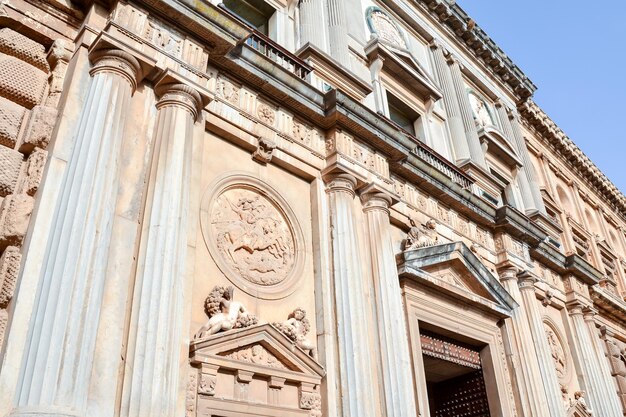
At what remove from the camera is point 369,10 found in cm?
1434

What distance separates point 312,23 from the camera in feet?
37.1

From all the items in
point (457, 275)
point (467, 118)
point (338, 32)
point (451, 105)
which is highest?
point (451, 105)

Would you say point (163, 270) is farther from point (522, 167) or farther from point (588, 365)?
point (522, 167)

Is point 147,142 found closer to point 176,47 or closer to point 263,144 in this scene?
point 176,47

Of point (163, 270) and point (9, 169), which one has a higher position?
point (9, 169)

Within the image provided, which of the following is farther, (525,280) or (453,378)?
(525,280)

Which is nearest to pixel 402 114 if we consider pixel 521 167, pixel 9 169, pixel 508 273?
pixel 508 273

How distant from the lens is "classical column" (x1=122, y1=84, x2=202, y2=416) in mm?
4926

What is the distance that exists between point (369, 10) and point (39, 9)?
9.79 metres

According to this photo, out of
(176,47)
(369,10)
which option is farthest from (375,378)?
(369,10)

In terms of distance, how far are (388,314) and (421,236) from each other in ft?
7.78

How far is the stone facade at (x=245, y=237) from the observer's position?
4953mm

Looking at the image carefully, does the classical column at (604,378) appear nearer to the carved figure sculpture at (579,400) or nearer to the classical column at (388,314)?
the carved figure sculpture at (579,400)

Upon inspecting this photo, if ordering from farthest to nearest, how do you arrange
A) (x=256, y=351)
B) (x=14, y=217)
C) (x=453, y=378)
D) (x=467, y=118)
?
(x=467, y=118) < (x=453, y=378) < (x=256, y=351) < (x=14, y=217)
